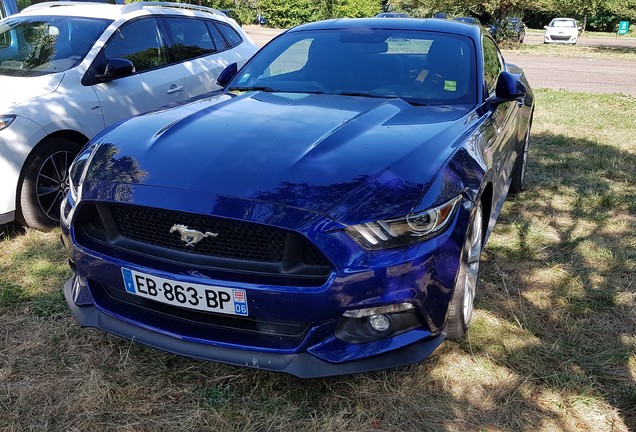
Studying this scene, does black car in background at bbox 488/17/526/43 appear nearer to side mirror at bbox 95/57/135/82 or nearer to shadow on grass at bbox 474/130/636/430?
shadow on grass at bbox 474/130/636/430

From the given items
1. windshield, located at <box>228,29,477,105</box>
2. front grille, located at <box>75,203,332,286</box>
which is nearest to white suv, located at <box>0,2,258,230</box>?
windshield, located at <box>228,29,477,105</box>

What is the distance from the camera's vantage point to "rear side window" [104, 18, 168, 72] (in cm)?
471

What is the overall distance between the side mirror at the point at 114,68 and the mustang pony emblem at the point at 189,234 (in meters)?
2.75

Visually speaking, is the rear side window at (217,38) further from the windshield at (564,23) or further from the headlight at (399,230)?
the windshield at (564,23)

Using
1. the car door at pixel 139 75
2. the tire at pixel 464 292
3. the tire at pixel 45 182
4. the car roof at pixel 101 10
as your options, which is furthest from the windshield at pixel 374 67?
the car roof at pixel 101 10

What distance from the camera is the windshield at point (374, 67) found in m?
3.30

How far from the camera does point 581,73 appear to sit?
630 inches

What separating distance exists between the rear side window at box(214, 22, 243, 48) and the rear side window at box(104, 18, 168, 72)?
1.08 m

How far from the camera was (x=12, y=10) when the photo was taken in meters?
7.70

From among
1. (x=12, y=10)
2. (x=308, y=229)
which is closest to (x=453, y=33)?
(x=308, y=229)

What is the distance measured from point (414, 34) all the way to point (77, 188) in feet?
7.73

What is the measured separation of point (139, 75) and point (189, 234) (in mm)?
3165

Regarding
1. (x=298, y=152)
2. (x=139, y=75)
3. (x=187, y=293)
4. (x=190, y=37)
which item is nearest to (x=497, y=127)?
(x=298, y=152)

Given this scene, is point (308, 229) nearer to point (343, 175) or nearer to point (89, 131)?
point (343, 175)
